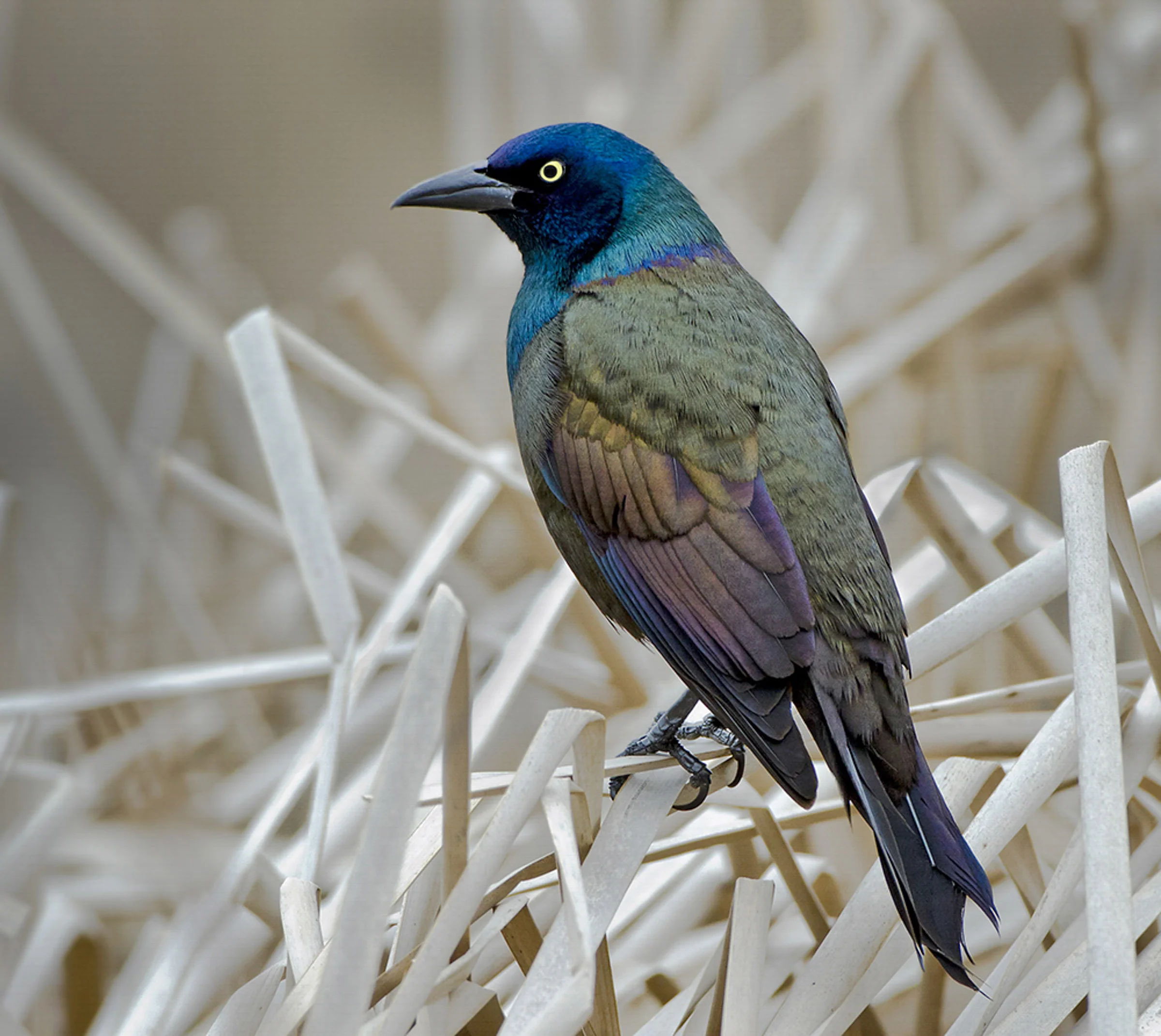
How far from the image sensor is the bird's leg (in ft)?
6.07

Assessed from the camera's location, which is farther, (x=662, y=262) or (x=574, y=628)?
(x=574, y=628)

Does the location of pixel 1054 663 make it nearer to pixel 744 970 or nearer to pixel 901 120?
pixel 744 970

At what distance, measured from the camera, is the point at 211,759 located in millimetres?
2928

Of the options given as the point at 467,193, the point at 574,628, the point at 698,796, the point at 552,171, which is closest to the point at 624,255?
the point at 552,171

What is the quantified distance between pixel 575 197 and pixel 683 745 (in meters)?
0.99

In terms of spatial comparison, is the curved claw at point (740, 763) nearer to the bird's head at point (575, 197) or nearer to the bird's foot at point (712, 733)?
the bird's foot at point (712, 733)

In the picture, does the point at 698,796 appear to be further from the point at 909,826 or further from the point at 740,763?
the point at 909,826

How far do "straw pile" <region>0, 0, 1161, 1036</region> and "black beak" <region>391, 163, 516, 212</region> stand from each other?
0.37 m

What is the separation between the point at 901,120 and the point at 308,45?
2.74 m

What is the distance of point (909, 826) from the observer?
1566 mm

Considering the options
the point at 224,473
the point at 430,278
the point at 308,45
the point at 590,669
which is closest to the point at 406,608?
the point at 590,669

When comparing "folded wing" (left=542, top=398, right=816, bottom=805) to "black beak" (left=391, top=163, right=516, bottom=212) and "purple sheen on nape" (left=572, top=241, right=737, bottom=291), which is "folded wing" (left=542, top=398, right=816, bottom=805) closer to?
"purple sheen on nape" (left=572, top=241, right=737, bottom=291)

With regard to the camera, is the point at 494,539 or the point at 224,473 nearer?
the point at 494,539

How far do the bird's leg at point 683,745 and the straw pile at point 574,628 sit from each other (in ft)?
0.17
